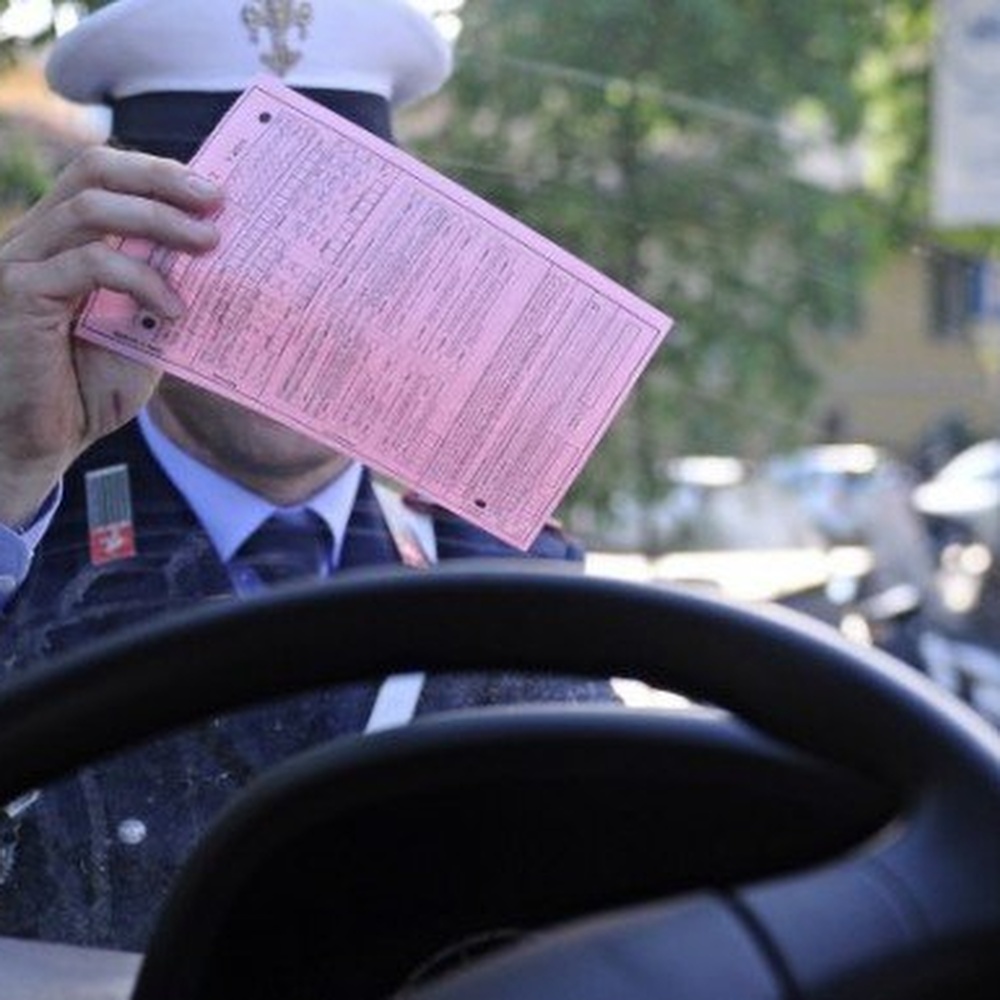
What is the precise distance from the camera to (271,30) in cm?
241

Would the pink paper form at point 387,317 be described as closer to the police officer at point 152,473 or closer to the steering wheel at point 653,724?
the police officer at point 152,473

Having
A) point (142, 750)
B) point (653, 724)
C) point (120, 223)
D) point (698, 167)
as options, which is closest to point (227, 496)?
point (120, 223)

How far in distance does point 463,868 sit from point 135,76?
4.76 feet

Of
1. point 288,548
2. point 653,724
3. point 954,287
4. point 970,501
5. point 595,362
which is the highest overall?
point 653,724

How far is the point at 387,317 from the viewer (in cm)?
202

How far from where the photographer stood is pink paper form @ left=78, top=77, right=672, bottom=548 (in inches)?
78.9

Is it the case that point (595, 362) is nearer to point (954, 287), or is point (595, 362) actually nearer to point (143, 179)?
point (143, 179)

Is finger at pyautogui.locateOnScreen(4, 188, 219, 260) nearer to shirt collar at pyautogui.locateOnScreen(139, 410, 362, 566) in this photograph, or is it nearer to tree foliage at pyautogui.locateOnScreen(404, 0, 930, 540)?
shirt collar at pyautogui.locateOnScreen(139, 410, 362, 566)

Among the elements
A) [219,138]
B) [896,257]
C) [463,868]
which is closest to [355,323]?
[219,138]

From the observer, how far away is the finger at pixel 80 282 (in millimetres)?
1987

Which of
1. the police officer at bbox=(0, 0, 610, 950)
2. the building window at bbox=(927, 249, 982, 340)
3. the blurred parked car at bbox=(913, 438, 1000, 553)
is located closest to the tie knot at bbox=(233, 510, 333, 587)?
the police officer at bbox=(0, 0, 610, 950)

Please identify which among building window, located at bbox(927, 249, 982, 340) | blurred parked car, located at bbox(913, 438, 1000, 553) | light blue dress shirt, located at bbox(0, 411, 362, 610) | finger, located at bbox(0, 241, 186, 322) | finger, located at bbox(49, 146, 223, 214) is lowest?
blurred parked car, located at bbox(913, 438, 1000, 553)

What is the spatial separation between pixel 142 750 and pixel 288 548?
0.67 m

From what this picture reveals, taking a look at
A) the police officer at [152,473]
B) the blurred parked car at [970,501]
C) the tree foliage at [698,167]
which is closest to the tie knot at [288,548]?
the police officer at [152,473]
